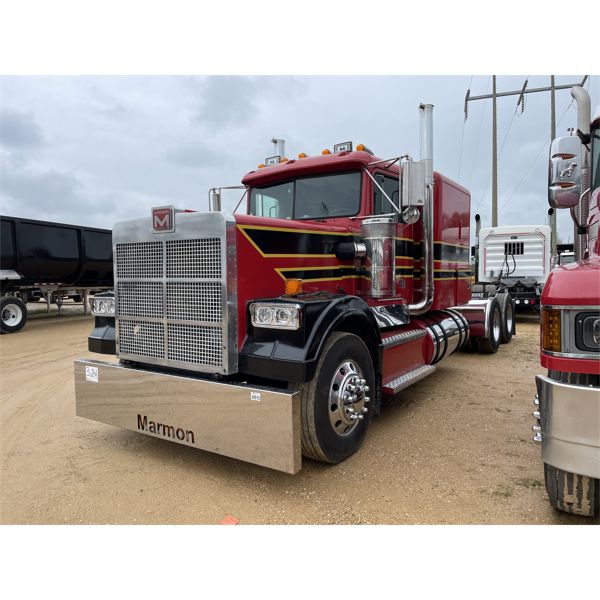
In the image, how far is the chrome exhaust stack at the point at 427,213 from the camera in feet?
15.6

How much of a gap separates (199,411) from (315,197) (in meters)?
2.59

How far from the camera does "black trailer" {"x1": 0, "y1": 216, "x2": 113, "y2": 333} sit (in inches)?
446

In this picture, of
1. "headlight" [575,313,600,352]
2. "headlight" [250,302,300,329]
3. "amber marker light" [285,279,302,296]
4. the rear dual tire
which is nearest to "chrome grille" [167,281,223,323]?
"headlight" [250,302,300,329]

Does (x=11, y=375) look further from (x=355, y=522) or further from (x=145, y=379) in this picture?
(x=355, y=522)

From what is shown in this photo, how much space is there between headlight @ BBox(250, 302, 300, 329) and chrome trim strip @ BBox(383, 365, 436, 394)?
5.29ft

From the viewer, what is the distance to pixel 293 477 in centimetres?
336

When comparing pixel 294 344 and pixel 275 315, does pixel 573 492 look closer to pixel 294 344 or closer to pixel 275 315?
pixel 294 344

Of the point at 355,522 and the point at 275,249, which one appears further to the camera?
the point at 275,249

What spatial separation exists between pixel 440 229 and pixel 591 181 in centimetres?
234

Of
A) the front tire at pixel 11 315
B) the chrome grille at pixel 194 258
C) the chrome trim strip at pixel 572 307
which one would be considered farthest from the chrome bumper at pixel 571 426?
the front tire at pixel 11 315

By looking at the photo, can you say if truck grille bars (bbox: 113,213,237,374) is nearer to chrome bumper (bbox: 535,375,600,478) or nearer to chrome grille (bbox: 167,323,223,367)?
chrome grille (bbox: 167,323,223,367)

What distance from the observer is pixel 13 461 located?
12.0 feet

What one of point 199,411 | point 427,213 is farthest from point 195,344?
point 427,213

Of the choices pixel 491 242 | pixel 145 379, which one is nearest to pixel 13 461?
pixel 145 379
